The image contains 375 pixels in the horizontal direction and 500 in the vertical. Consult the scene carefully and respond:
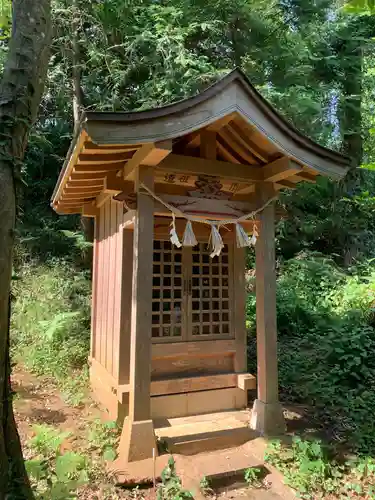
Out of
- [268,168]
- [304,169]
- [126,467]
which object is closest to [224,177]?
[268,168]

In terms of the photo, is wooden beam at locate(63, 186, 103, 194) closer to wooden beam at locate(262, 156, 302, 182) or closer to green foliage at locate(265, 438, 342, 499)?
wooden beam at locate(262, 156, 302, 182)

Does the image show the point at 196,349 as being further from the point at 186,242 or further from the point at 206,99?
the point at 206,99

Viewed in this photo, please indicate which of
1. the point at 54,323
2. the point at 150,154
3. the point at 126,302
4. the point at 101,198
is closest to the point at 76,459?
the point at 126,302

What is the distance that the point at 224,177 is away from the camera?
15.8 ft

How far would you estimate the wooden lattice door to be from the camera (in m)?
5.23

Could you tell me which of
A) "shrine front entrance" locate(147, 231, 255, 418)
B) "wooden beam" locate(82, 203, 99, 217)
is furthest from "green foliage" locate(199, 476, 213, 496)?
"wooden beam" locate(82, 203, 99, 217)

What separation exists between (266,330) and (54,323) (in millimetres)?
5110

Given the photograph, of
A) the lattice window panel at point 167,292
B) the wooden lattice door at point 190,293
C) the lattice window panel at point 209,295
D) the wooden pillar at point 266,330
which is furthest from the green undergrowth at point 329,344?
the lattice window panel at point 167,292

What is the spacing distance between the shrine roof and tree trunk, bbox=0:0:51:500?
4.16 feet

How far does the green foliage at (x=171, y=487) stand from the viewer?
11.1ft

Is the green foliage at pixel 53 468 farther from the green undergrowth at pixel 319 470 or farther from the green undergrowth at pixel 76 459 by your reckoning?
the green undergrowth at pixel 319 470

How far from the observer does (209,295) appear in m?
5.54

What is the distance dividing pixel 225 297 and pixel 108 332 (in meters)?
1.82

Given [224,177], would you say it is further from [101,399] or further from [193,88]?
[193,88]
